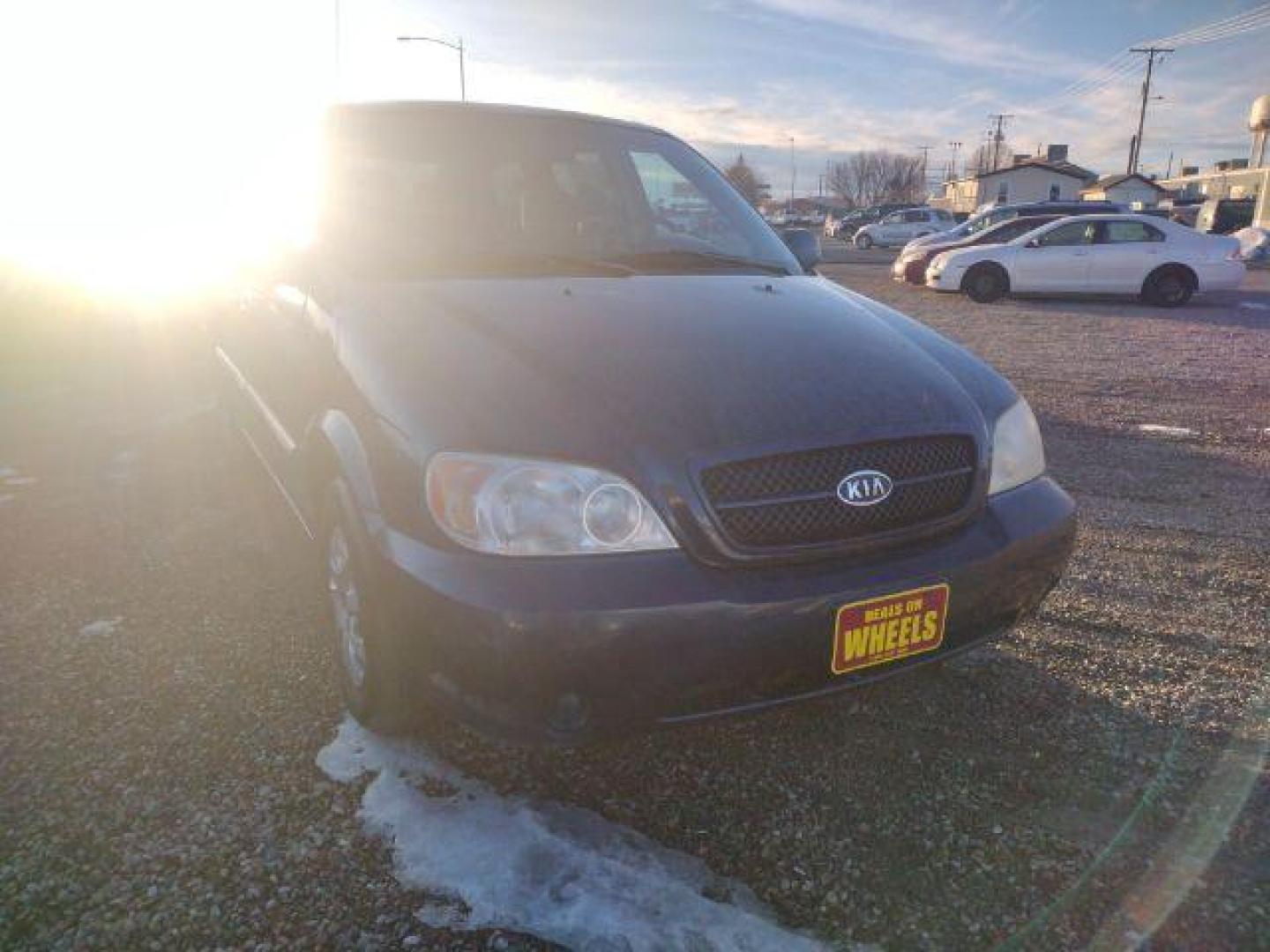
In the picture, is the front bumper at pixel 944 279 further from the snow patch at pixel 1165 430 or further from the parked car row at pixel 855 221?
the parked car row at pixel 855 221

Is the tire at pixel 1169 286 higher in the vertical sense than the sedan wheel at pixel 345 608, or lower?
higher

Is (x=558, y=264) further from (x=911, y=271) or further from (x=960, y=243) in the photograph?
(x=911, y=271)

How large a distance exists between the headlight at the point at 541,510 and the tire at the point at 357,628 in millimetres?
344

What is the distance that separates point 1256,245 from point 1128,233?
1503cm

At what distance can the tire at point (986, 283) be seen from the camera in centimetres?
1453

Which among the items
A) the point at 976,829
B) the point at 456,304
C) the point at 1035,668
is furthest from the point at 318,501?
the point at 1035,668

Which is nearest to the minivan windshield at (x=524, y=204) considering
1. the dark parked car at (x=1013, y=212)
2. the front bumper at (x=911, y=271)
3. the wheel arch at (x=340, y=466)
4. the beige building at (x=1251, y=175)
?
the wheel arch at (x=340, y=466)

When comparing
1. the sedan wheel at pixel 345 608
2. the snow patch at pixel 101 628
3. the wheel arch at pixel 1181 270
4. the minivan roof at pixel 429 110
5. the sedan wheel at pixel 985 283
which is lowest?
the snow patch at pixel 101 628

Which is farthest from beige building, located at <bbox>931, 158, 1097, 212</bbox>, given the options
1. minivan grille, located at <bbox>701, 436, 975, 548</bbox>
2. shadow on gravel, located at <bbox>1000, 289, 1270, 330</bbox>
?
minivan grille, located at <bbox>701, 436, 975, 548</bbox>

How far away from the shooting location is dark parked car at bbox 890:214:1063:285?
52.3ft

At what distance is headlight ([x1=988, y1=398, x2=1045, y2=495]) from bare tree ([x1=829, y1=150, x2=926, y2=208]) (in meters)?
109

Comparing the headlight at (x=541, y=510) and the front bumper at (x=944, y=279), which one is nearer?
the headlight at (x=541, y=510)

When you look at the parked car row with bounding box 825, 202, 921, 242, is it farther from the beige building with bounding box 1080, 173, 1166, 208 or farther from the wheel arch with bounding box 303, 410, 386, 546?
the wheel arch with bounding box 303, 410, 386, 546

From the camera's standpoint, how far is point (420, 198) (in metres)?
3.04
